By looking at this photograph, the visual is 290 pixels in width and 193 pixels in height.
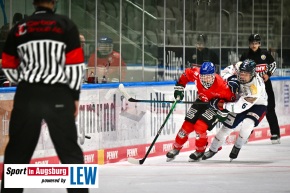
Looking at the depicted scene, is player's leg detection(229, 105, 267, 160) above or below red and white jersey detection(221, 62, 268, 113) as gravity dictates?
below

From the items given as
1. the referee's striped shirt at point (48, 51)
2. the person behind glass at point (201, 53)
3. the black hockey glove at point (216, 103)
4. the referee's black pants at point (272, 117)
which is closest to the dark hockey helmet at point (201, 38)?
the person behind glass at point (201, 53)

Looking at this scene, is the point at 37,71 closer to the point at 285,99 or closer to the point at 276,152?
the point at 276,152

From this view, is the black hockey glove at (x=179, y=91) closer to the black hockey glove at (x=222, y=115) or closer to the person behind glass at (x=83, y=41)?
the black hockey glove at (x=222, y=115)

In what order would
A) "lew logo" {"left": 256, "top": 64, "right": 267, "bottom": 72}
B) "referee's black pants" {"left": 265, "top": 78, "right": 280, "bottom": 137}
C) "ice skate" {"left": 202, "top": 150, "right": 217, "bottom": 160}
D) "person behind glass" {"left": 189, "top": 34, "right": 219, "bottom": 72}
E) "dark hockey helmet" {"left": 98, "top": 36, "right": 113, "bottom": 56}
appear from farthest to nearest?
"person behind glass" {"left": 189, "top": 34, "right": 219, "bottom": 72} → "referee's black pants" {"left": 265, "top": 78, "right": 280, "bottom": 137} → "lew logo" {"left": 256, "top": 64, "right": 267, "bottom": 72} → "dark hockey helmet" {"left": 98, "top": 36, "right": 113, "bottom": 56} → "ice skate" {"left": 202, "top": 150, "right": 217, "bottom": 160}

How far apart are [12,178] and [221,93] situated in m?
5.59

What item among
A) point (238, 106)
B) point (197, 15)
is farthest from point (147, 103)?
point (197, 15)

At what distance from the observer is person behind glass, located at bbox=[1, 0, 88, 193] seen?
651 cm

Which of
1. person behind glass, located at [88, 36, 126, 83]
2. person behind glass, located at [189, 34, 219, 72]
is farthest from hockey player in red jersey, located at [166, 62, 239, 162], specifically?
person behind glass, located at [189, 34, 219, 72]

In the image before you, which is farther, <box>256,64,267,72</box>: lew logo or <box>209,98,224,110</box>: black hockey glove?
<box>256,64,267,72</box>: lew logo

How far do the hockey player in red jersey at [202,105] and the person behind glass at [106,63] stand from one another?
1.35m

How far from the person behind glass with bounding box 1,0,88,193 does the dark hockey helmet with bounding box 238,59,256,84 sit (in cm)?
563

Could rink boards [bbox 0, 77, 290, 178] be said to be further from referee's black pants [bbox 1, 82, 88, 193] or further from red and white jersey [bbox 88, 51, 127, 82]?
referee's black pants [bbox 1, 82, 88, 193]

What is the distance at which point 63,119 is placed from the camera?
6527 millimetres

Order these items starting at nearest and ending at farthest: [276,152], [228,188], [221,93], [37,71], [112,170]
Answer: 1. [37,71]
2. [228,188]
3. [112,170]
4. [221,93]
5. [276,152]
